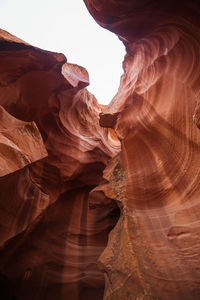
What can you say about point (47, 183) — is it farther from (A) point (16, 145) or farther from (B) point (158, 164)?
(B) point (158, 164)

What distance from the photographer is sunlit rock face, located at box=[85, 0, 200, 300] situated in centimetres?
367

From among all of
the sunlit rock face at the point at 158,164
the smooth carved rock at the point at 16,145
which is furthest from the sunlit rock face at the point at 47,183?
Result: the sunlit rock face at the point at 158,164

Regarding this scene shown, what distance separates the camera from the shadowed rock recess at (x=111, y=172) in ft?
13.2

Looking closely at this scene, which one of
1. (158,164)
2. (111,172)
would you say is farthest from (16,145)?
(158,164)

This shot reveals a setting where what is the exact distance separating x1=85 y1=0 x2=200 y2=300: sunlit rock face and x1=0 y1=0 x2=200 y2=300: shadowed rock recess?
22 millimetres

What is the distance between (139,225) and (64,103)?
22.4 ft

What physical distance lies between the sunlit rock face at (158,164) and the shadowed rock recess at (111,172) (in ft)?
0.07

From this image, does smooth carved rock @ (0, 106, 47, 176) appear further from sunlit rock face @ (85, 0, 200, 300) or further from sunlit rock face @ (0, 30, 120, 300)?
sunlit rock face @ (85, 0, 200, 300)

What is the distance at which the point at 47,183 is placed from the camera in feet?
29.0

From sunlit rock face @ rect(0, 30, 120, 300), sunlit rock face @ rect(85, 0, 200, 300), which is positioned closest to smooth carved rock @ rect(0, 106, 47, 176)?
sunlit rock face @ rect(0, 30, 120, 300)

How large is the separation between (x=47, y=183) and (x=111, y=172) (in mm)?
3522

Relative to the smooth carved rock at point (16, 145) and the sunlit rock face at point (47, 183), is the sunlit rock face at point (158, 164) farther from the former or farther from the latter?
the smooth carved rock at point (16, 145)

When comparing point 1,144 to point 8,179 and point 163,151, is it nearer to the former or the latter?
point 8,179

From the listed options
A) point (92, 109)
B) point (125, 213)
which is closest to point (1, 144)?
point (125, 213)
